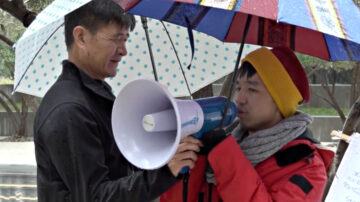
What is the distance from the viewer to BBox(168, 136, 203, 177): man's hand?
158 cm

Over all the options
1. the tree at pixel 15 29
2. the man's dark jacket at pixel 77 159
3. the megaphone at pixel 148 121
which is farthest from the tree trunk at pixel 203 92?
the megaphone at pixel 148 121

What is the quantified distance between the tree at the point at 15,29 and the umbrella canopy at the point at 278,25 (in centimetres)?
107

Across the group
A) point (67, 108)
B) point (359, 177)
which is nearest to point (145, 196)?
point (67, 108)

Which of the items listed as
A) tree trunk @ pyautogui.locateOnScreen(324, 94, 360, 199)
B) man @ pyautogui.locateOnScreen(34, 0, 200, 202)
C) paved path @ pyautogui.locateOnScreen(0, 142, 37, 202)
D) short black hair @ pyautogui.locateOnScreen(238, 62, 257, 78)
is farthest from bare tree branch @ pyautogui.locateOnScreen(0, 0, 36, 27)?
paved path @ pyautogui.locateOnScreen(0, 142, 37, 202)

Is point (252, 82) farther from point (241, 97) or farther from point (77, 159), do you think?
point (77, 159)

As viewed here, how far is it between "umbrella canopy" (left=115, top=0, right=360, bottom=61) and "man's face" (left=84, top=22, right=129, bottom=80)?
0.12m

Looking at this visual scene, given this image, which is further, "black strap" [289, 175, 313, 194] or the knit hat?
the knit hat

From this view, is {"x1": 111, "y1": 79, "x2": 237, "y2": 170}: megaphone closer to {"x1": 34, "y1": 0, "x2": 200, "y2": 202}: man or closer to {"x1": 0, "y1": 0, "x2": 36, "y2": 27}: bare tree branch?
{"x1": 34, "y1": 0, "x2": 200, "y2": 202}: man

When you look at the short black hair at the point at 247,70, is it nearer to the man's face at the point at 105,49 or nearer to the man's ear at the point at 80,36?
the man's face at the point at 105,49

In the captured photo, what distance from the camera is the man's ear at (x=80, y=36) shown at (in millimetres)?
1891

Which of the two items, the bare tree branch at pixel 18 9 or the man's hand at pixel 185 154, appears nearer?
the man's hand at pixel 185 154

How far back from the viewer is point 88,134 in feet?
5.57

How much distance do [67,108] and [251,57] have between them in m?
0.74

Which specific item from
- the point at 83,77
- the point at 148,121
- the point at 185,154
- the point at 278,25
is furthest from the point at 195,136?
the point at 278,25
